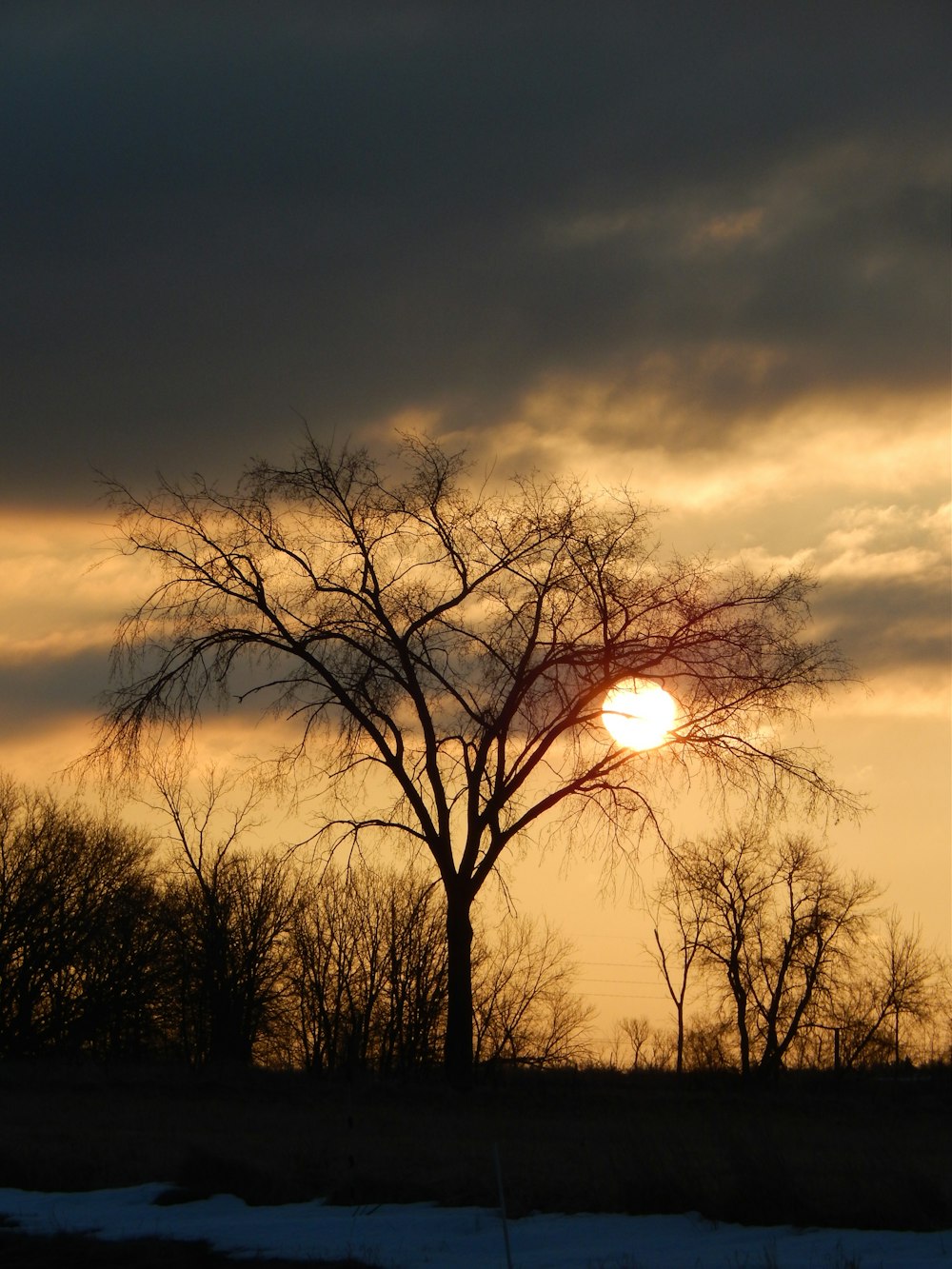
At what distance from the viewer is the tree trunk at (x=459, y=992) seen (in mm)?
24391

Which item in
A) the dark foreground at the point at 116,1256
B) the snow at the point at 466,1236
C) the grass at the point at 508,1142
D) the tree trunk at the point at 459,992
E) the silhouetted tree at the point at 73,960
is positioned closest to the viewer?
the snow at the point at 466,1236

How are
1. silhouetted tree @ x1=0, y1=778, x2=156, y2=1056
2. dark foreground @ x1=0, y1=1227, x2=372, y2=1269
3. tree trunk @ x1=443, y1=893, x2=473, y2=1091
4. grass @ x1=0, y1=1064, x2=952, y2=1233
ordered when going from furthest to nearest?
silhouetted tree @ x1=0, y1=778, x2=156, y2=1056 → tree trunk @ x1=443, y1=893, x2=473, y2=1091 → grass @ x1=0, y1=1064, x2=952, y2=1233 → dark foreground @ x1=0, y1=1227, x2=372, y2=1269

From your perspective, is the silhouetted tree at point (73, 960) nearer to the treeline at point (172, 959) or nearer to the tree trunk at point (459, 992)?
the treeline at point (172, 959)

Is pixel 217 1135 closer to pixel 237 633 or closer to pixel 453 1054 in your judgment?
pixel 453 1054

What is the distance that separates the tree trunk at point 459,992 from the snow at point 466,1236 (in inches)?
433

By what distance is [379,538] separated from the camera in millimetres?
25047

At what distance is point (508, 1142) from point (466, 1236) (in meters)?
5.55

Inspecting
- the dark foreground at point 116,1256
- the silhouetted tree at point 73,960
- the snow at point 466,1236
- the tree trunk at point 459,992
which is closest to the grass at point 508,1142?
the snow at point 466,1236

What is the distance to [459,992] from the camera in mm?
24500

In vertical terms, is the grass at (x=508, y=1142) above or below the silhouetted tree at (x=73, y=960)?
below

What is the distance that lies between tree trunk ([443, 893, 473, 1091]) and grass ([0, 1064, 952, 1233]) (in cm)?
53

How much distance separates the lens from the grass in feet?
38.4

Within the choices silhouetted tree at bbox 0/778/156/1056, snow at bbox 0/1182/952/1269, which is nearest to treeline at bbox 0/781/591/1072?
silhouetted tree at bbox 0/778/156/1056

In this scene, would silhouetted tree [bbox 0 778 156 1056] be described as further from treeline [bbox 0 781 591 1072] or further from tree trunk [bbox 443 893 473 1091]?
tree trunk [bbox 443 893 473 1091]
